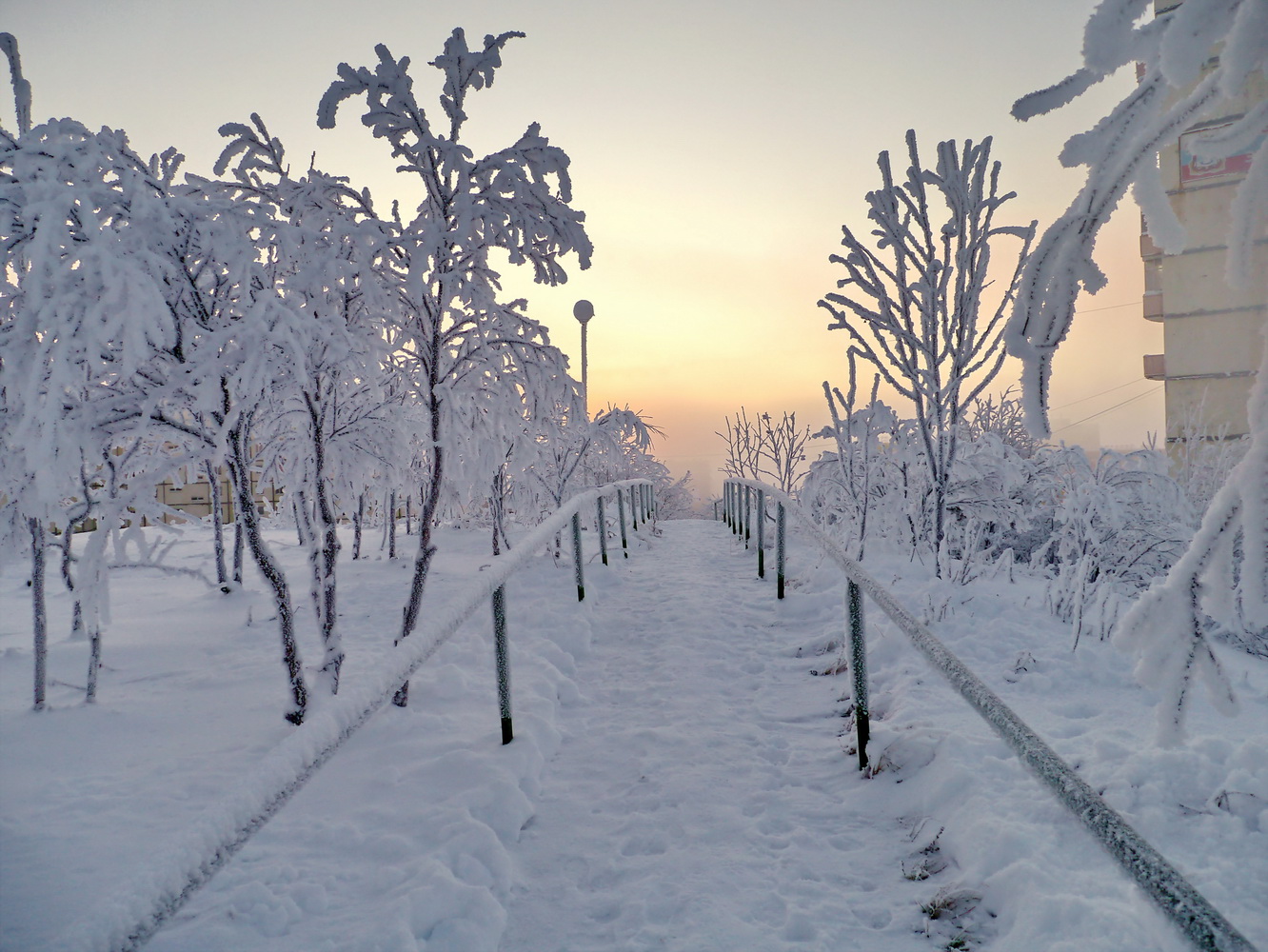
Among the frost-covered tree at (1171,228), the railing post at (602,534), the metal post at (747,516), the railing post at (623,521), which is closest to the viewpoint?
the frost-covered tree at (1171,228)

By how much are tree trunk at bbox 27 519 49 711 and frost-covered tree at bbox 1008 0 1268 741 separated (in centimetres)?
637

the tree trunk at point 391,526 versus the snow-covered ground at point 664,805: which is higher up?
the tree trunk at point 391,526

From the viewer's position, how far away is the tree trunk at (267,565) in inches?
167

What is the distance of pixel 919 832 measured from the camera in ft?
8.59

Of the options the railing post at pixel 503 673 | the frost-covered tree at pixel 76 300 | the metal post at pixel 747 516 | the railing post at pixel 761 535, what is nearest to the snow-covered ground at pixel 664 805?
the railing post at pixel 503 673

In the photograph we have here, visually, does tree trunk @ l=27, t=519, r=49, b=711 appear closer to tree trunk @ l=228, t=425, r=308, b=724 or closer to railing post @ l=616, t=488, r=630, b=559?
tree trunk @ l=228, t=425, r=308, b=724

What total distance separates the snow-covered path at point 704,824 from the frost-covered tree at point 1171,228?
1.43 m

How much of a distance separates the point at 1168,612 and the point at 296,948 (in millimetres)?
2515

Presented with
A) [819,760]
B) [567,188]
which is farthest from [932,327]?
[819,760]

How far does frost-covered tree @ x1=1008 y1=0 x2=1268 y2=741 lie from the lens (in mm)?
1010

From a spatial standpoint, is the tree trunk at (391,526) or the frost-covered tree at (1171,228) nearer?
the frost-covered tree at (1171,228)

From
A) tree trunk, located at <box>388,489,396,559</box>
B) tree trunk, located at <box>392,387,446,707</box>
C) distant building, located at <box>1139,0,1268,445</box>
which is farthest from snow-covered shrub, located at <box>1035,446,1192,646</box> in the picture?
distant building, located at <box>1139,0,1268,445</box>

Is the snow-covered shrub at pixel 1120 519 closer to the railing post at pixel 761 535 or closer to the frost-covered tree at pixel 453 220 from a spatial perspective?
the railing post at pixel 761 535

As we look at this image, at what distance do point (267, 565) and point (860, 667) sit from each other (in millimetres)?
3722
